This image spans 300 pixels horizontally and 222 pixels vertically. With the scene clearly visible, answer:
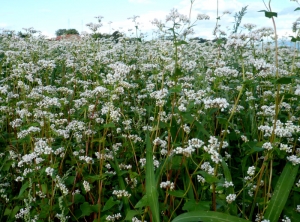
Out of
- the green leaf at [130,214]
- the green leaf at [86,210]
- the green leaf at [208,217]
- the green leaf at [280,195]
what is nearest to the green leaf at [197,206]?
the green leaf at [208,217]

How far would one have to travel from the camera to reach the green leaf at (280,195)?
2.65 metres

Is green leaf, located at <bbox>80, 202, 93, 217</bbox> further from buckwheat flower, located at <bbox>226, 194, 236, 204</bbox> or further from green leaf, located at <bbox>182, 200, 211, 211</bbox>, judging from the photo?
buckwheat flower, located at <bbox>226, 194, 236, 204</bbox>

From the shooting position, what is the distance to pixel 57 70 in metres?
7.07

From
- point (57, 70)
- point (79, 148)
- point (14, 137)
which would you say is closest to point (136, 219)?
point (79, 148)

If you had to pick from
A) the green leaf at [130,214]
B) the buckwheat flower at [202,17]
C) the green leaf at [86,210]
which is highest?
the buckwheat flower at [202,17]

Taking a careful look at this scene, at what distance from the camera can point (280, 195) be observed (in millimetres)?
2699

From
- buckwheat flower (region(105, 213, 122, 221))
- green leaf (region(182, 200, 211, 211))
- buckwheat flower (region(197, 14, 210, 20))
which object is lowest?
buckwheat flower (region(105, 213, 122, 221))

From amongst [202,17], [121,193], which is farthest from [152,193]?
[202,17]

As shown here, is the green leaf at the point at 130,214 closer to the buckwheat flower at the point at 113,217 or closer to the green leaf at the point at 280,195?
the buckwheat flower at the point at 113,217

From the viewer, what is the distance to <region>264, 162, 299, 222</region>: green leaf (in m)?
2.65

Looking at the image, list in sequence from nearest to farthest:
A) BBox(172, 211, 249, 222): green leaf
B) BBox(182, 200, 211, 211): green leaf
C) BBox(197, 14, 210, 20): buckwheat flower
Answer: BBox(172, 211, 249, 222): green leaf
BBox(182, 200, 211, 211): green leaf
BBox(197, 14, 210, 20): buckwheat flower

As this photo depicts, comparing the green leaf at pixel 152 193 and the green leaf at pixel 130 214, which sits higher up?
the green leaf at pixel 152 193

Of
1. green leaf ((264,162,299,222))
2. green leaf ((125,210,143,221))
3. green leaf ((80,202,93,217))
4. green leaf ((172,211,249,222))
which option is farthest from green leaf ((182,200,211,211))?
green leaf ((80,202,93,217))

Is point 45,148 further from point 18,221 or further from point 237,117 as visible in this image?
point 237,117
